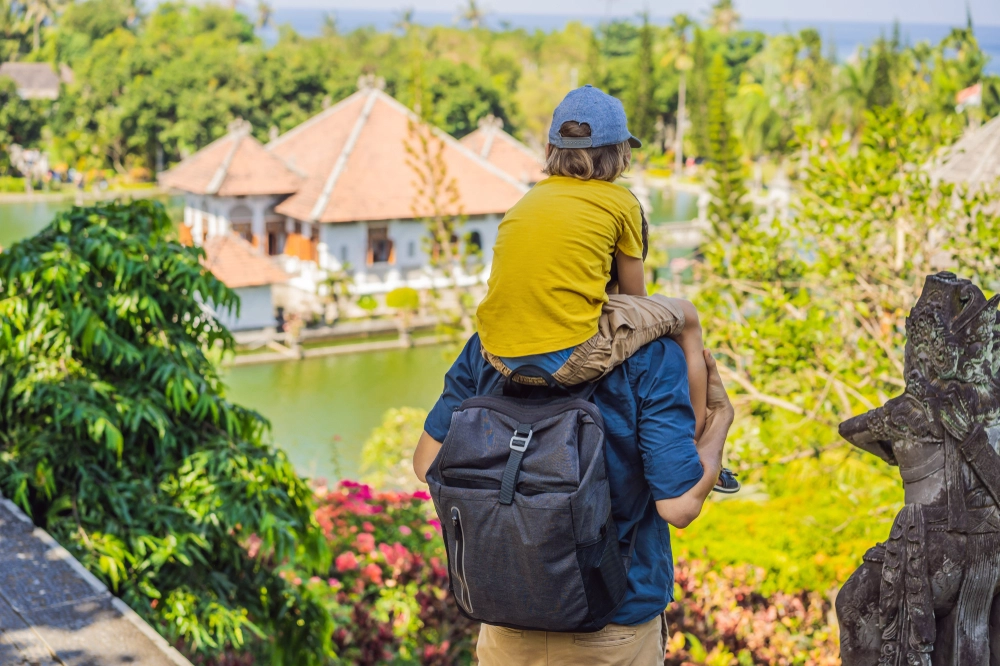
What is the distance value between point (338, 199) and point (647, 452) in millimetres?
18581

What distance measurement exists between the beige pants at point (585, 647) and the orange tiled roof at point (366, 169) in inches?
692

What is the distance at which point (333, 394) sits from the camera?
15031 millimetres

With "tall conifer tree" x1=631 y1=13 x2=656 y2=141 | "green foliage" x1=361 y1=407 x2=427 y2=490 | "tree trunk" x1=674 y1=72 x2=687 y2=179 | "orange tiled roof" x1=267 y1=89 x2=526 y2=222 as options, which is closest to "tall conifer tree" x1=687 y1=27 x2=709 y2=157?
"tall conifer tree" x1=631 y1=13 x2=656 y2=141

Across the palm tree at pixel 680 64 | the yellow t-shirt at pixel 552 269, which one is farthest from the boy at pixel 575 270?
the palm tree at pixel 680 64

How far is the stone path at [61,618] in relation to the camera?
2.70 meters

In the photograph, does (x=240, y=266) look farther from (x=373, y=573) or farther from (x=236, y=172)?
(x=373, y=573)

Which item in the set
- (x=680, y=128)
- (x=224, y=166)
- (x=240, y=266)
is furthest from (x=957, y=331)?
(x=680, y=128)

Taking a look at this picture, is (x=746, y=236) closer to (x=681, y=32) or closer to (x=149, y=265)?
(x=149, y=265)

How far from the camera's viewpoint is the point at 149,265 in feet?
12.8

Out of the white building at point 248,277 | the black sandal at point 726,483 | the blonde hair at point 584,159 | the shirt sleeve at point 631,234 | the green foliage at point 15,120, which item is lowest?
the white building at point 248,277

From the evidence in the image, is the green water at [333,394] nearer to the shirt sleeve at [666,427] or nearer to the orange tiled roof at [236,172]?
the orange tiled roof at [236,172]

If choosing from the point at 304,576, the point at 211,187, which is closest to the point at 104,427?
the point at 304,576

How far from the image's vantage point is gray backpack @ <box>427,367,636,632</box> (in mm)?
1600

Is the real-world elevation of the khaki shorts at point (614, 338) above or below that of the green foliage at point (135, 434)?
above
